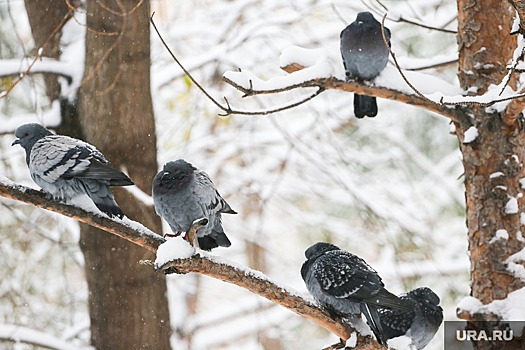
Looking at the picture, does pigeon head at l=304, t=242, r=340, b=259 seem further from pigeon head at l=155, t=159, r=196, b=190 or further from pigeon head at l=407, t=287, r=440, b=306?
pigeon head at l=155, t=159, r=196, b=190

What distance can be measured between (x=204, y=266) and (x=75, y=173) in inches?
29.4

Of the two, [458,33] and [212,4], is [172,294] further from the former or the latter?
[458,33]

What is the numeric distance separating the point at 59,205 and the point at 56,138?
53cm

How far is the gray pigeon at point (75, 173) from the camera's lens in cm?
285

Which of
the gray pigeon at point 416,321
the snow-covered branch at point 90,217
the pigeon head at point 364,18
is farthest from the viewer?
the pigeon head at point 364,18

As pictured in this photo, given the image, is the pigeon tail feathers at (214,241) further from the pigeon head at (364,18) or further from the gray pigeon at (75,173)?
the pigeon head at (364,18)

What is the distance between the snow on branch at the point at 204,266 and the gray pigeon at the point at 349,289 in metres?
0.11

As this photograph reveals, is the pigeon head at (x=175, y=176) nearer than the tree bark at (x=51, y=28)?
Yes

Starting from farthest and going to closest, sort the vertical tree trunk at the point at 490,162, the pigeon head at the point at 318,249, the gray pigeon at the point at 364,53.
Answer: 1. the gray pigeon at the point at 364,53
2. the pigeon head at the point at 318,249
3. the vertical tree trunk at the point at 490,162

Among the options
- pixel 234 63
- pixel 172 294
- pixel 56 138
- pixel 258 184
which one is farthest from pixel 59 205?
pixel 172 294

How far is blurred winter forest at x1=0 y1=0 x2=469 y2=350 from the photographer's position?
4840 mm

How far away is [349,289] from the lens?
294 cm

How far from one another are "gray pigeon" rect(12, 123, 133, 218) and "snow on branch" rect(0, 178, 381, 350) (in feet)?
0.27
